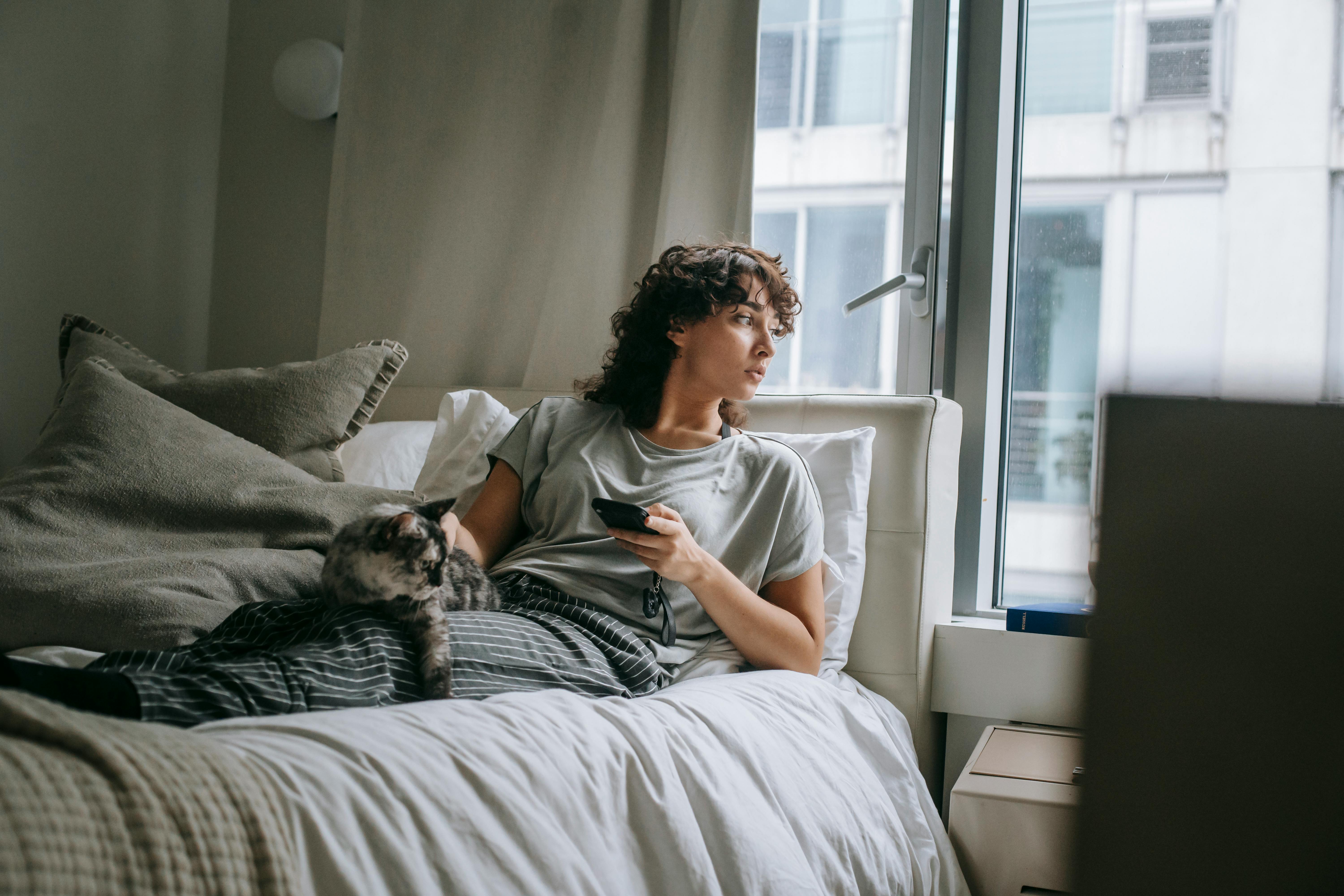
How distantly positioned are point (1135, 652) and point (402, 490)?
1.63 meters

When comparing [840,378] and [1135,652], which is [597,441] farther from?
[1135,652]

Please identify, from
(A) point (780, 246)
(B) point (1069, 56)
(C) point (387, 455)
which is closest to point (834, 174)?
(A) point (780, 246)

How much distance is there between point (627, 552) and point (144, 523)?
2.31ft

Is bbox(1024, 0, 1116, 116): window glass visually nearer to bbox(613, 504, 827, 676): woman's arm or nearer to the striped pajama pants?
bbox(613, 504, 827, 676): woman's arm

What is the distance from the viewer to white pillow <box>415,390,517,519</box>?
166cm

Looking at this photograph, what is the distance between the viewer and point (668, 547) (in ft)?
4.05

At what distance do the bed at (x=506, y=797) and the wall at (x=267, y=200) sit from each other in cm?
206

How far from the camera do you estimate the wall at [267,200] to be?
2.73 m

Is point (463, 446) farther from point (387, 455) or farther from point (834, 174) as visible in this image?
point (834, 174)

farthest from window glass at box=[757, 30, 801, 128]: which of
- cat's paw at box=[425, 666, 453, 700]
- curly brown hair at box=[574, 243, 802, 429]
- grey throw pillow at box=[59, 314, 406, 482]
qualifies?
cat's paw at box=[425, 666, 453, 700]

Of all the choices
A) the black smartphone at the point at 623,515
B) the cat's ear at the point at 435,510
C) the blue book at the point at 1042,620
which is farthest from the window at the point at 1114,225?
the cat's ear at the point at 435,510

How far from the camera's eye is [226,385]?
165cm

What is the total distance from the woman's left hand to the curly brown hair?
371mm

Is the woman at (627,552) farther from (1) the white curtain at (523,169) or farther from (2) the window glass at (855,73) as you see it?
(2) the window glass at (855,73)
